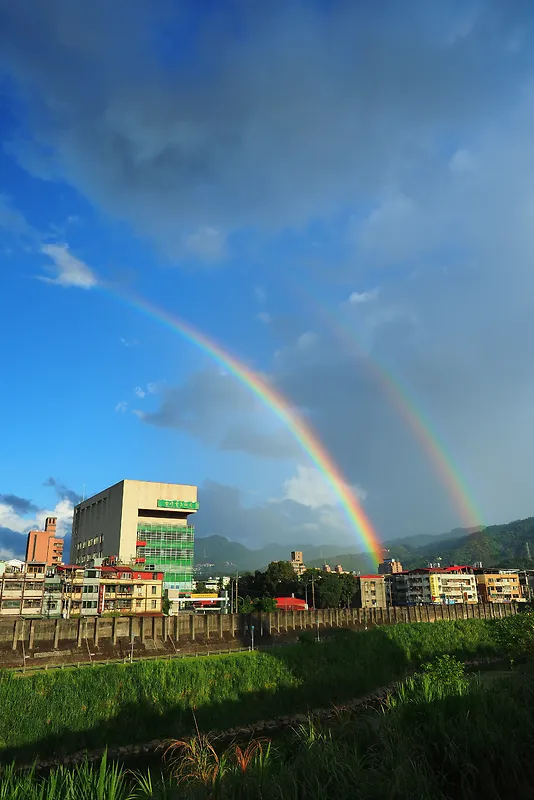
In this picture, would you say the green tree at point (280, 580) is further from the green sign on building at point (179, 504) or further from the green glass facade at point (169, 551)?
the green sign on building at point (179, 504)

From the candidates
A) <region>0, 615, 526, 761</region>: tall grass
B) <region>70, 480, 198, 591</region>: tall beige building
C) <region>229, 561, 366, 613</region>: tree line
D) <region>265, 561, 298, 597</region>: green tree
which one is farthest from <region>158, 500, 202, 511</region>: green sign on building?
<region>0, 615, 526, 761</region>: tall grass

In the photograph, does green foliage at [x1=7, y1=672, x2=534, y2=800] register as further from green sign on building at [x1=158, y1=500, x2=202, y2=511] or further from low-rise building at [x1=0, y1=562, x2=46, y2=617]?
green sign on building at [x1=158, y1=500, x2=202, y2=511]

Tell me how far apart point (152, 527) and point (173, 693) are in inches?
3686

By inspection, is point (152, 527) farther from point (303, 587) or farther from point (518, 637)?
point (518, 637)

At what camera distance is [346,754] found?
39.8 ft

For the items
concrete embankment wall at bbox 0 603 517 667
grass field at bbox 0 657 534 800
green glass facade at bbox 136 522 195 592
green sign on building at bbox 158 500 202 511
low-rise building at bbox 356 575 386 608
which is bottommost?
concrete embankment wall at bbox 0 603 517 667

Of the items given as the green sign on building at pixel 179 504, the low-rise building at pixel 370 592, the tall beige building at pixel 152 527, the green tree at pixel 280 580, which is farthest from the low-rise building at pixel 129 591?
the low-rise building at pixel 370 592

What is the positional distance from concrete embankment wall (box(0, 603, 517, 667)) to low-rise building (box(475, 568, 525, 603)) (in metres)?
94.9

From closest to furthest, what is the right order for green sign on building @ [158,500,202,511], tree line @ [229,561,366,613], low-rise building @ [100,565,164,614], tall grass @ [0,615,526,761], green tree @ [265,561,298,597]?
tall grass @ [0,615,526,761] < low-rise building @ [100,565,164,614] < green sign on building @ [158,500,202,511] < tree line @ [229,561,366,613] < green tree @ [265,561,298,597]

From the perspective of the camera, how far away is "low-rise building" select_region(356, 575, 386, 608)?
162125 millimetres

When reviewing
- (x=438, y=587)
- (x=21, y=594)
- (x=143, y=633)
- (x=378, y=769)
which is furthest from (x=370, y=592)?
(x=378, y=769)

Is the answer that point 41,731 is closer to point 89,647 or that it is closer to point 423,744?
point 89,647

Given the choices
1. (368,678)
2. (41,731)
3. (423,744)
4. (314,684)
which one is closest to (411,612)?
(368,678)

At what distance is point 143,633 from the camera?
72.1m
